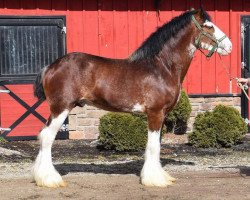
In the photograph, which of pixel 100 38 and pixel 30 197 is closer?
pixel 30 197

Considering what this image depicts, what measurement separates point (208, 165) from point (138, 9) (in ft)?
15.0

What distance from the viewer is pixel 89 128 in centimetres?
1241

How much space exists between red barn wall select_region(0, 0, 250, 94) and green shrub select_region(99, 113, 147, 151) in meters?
2.18

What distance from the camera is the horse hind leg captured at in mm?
7680

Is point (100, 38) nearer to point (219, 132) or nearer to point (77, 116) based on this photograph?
point (77, 116)

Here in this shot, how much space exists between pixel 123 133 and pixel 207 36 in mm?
3276

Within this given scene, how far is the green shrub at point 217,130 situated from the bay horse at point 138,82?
3202mm

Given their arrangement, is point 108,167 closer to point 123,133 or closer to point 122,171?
point 122,171

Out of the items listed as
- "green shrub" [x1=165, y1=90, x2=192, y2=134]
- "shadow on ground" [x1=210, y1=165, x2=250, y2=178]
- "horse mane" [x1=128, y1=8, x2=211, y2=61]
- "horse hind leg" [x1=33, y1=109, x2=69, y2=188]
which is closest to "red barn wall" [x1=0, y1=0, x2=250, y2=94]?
"green shrub" [x1=165, y1=90, x2=192, y2=134]

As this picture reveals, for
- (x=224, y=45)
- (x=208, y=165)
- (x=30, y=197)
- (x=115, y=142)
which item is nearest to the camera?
(x=30, y=197)

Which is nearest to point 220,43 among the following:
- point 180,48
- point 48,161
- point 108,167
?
point 180,48

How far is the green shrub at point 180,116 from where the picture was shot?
12.4m

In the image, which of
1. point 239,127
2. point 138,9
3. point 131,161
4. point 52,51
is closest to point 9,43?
point 52,51

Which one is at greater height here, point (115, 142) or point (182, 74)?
point (182, 74)
